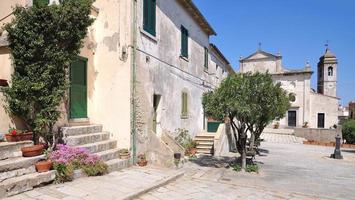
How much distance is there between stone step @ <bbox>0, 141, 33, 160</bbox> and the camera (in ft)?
18.3

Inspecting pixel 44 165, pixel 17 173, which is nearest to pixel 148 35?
pixel 44 165

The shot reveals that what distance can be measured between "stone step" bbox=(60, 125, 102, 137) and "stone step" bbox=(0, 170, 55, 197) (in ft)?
5.64

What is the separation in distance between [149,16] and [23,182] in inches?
271

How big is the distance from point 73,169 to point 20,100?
2043 millimetres

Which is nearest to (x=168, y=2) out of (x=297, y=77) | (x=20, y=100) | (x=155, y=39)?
(x=155, y=39)

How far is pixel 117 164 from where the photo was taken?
25.3 feet

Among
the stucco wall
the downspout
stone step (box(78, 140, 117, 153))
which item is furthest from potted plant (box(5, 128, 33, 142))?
the stucco wall

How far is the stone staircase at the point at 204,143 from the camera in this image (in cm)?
1360

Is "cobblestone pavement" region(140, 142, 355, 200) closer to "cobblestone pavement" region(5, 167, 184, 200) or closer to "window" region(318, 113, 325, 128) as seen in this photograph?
"cobblestone pavement" region(5, 167, 184, 200)

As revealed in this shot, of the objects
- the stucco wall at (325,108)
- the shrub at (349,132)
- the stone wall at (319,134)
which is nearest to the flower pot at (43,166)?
the shrub at (349,132)

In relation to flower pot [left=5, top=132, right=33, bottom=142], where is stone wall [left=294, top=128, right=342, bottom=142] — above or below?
below

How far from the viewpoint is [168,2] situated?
11.3m

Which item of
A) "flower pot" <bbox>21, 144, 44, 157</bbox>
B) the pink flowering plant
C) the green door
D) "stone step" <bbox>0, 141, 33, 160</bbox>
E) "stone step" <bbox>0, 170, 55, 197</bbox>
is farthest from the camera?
the green door

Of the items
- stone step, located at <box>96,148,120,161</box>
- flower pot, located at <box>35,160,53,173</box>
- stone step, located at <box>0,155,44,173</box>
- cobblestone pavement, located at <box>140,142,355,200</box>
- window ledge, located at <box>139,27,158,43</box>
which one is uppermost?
window ledge, located at <box>139,27,158,43</box>
